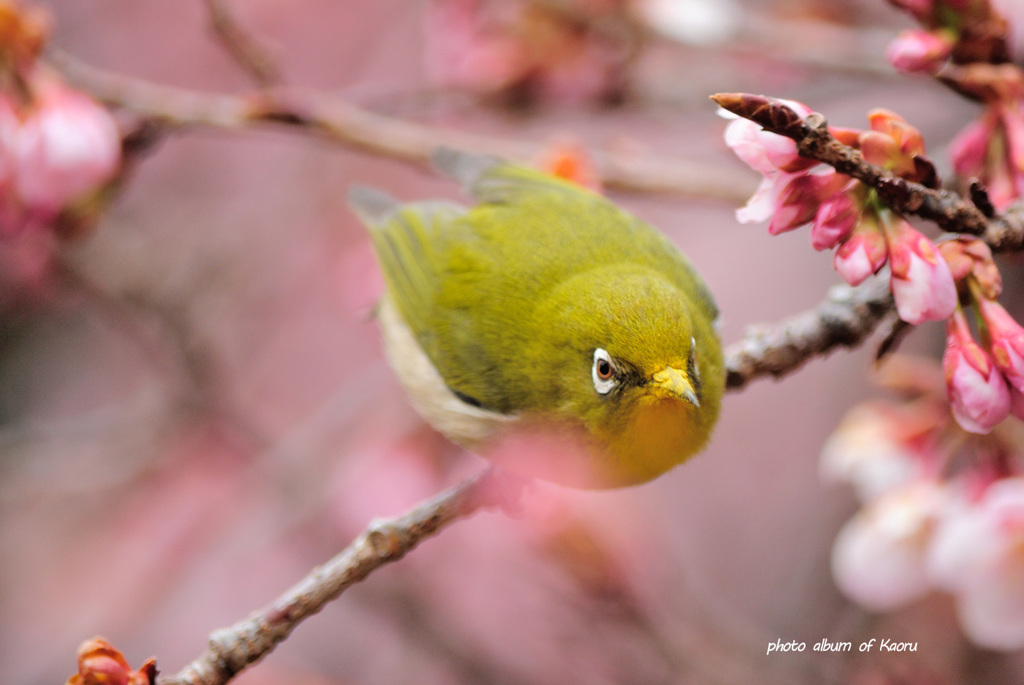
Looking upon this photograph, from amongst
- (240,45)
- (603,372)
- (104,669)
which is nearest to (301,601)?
(104,669)

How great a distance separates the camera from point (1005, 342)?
0.92 meters

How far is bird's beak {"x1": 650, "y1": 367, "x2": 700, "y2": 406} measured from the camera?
108 cm

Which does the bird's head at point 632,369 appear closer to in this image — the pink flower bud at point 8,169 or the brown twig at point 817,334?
the brown twig at point 817,334

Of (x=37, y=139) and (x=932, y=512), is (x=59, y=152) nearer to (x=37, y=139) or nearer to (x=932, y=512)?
(x=37, y=139)

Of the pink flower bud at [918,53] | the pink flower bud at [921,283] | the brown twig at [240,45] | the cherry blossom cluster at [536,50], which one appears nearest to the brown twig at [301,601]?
the pink flower bud at [921,283]

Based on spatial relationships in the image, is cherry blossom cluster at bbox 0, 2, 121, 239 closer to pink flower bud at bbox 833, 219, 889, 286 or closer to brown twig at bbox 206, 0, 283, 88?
brown twig at bbox 206, 0, 283, 88

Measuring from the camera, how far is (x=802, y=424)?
332 cm

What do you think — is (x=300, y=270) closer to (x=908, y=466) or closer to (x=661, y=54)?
(x=661, y=54)

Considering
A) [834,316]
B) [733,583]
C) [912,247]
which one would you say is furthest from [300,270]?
[912,247]

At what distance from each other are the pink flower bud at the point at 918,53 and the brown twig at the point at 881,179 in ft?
0.82

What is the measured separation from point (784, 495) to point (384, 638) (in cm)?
160

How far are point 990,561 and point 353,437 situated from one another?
1924 millimetres

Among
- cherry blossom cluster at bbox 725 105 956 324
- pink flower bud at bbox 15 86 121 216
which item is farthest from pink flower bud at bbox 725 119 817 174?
pink flower bud at bbox 15 86 121 216

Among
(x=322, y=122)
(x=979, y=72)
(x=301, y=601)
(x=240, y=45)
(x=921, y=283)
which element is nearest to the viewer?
(x=921, y=283)
